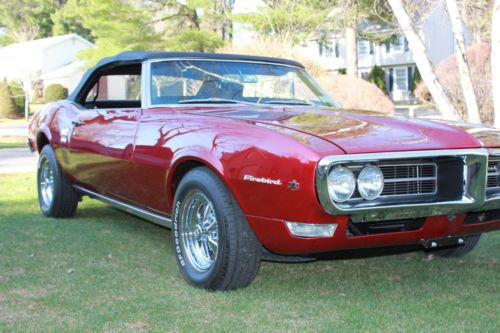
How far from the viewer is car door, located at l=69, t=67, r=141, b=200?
4906 mm

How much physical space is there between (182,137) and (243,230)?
81cm

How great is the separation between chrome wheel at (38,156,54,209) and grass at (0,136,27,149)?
978cm

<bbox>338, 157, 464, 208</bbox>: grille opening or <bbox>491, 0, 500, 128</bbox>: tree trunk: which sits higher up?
<bbox>491, 0, 500, 128</bbox>: tree trunk

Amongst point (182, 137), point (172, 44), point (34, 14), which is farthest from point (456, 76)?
point (34, 14)

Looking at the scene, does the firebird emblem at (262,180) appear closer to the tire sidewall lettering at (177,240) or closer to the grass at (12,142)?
the tire sidewall lettering at (177,240)

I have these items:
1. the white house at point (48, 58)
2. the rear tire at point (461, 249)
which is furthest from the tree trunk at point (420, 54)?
the white house at point (48, 58)

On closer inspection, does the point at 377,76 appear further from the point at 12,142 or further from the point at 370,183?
the point at 370,183

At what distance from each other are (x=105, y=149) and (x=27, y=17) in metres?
62.1

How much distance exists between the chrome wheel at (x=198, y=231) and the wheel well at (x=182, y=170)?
0.71 ft

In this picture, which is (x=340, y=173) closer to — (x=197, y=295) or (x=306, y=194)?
(x=306, y=194)

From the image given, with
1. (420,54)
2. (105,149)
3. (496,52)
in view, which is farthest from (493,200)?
(420,54)

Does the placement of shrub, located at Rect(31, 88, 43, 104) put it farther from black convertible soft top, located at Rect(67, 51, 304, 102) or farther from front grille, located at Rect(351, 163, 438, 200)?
front grille, located at Rect(351, 163, 438, 200)

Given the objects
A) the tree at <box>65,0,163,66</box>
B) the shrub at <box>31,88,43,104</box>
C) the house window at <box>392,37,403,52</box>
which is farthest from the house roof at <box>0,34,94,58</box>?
the tree at <box>65,0,163,66</box>

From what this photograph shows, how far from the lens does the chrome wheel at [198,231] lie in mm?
4098
